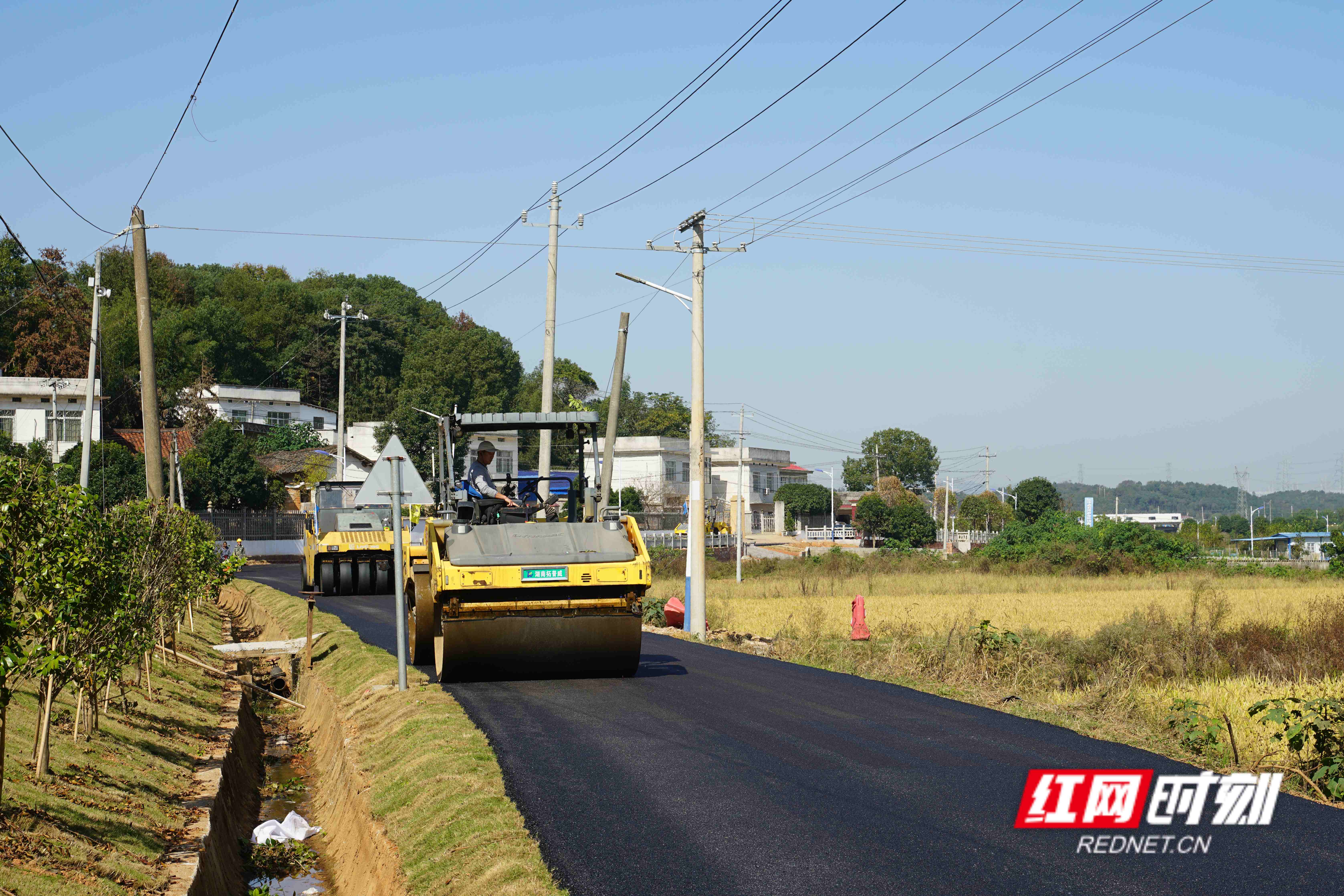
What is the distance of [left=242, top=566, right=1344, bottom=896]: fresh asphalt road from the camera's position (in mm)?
6371

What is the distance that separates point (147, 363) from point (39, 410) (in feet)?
155

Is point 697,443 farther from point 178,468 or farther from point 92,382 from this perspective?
point 178,468

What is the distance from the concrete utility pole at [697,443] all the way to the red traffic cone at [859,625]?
2.77 meters

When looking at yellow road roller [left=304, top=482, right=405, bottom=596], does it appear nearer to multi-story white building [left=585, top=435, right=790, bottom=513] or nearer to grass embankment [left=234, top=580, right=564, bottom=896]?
grass embankment [left=234, top=580, right=564, bottom=896]

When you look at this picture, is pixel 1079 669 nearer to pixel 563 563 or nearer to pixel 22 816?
pixel 563 563

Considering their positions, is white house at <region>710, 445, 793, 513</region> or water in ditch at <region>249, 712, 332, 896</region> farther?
white house at <region>710, 445, 793, 513</region>

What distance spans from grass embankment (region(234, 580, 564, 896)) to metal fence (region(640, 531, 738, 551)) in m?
46.3

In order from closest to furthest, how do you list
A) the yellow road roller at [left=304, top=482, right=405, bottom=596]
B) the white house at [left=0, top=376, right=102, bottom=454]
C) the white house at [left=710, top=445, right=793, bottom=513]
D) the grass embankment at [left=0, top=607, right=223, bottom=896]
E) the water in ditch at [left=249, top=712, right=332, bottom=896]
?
the grass embankment at [left=0, top=607, right=223, bottom=896] < the water in ditch at [left=249, top=712, right=332, bottom=896] < the yellow road roller at [left=304, top=482, right=405, bottom=596] < the white house at [left=0, top=376, right=102, bottom=454] < the white house at [left=710, top=445, right=793, bottom=513]

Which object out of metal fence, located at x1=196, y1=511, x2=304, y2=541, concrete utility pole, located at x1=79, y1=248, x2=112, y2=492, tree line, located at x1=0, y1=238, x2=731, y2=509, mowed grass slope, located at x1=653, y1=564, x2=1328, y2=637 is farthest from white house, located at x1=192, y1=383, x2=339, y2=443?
mowed grass slope, located at x1=653, y1=564, x2=1328, y2=637

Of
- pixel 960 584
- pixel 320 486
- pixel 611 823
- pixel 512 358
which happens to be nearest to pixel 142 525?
pixel 611 823

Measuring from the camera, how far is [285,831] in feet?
35.1

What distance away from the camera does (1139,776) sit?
8.61 meters

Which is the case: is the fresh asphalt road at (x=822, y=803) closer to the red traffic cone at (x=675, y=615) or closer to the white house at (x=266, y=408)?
the red traffic cone at (x=675, y=615)

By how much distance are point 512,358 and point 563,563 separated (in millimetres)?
86483
